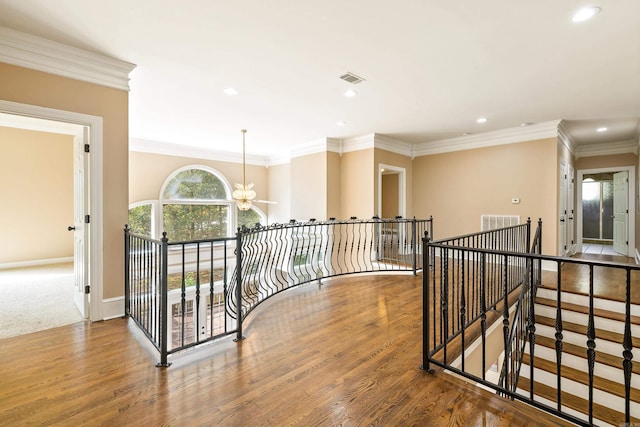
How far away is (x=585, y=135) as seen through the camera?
6316mm

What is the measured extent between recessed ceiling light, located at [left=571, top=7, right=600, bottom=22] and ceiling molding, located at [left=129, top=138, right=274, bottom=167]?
7.66m

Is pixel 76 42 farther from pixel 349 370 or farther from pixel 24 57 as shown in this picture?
pixel 349 370

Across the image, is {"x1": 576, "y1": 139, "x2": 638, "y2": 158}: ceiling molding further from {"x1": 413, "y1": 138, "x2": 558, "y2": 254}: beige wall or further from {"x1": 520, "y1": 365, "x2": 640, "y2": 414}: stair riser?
{"x1": 520, "y1": 365, "x2": 640, "y2": 414}: stair riser

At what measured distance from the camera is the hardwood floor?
1758 mm

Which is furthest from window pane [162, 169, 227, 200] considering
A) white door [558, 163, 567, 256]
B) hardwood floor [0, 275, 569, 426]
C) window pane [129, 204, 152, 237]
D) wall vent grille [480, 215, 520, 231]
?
white door [558, 163, 567, 256]

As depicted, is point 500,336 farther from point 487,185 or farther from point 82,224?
point 82,224

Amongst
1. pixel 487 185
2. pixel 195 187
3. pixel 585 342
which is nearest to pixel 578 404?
pixel 585 342

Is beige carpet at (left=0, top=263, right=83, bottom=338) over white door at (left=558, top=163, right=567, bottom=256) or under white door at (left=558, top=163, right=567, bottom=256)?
under

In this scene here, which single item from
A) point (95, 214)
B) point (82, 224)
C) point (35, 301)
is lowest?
point (35, 301)

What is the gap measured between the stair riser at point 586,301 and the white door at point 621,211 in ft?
15.0

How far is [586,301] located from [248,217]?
796cm

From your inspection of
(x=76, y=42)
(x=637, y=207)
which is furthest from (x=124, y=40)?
(x=637, y=207)

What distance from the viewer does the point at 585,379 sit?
10.2 feet

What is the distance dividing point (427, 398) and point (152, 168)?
297 inches
